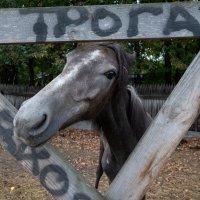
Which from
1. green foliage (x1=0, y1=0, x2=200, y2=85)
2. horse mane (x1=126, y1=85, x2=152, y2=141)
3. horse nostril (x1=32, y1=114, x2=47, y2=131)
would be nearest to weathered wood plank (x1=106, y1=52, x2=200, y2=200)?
horse nostril (x1=32, y1=114, x2=47, y2=131)

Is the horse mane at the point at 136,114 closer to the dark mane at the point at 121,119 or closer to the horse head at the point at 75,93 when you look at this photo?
the dark mane at the point at 121,119

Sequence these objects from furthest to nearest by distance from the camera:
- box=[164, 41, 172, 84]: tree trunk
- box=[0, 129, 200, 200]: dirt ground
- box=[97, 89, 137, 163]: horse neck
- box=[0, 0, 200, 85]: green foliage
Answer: box=[164, 41, 172, 84]: tree trunk
box=[0, 0, 200, 85]: green foliage
box=[0, 129, 200, 200]: dirt ground
box=[97, 89, 137, 163]: horse neck

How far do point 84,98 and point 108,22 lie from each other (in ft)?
1.25

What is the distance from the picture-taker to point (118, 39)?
187 cm

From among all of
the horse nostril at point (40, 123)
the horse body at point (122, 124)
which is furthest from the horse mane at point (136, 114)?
the horse nostril at point (40, 123)

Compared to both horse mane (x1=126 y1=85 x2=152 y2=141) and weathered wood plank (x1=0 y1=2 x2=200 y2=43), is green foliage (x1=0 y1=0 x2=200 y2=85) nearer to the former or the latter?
horse mane (x1=126 y1=85 x2=152 y2=141)

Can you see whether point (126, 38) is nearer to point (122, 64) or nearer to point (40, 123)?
point (122, 64)

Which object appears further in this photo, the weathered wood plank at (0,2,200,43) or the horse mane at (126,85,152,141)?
the horse mane at (126,85,152,141)

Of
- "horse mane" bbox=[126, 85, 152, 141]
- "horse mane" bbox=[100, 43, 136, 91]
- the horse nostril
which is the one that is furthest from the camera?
"horse mane" bbox=[126, 85, 152, 141]

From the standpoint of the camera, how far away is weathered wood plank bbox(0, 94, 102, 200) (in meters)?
1.88

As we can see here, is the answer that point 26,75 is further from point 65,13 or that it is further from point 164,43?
point 65,13

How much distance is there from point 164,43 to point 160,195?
22.3 feet

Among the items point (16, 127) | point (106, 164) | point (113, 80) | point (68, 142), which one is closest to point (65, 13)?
point (113, 80)

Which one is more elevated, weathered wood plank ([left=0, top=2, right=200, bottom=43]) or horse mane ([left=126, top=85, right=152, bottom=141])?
weathered wood plank ([left=0, top=2, right=200, bottom=43])
